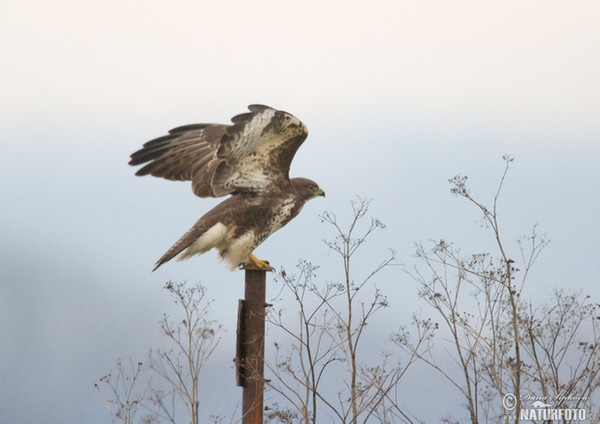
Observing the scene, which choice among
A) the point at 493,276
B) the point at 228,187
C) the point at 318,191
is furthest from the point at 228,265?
the point at 493,276

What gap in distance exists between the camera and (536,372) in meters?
7.47

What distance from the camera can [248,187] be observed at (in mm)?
8922

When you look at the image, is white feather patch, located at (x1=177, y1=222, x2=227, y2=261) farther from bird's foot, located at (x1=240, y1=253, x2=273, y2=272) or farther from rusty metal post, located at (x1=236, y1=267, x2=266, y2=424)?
rusty metal post, located at (x1=236, y1=267, x2=266, y2=424)

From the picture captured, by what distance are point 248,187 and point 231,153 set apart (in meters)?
0.50

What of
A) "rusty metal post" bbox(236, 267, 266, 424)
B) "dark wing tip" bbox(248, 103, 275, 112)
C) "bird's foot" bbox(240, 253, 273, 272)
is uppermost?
"dark wing tip" bbox(248, 103, 275, 112)

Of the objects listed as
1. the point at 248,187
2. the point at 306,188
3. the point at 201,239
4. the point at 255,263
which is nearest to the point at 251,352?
the point at 255,263

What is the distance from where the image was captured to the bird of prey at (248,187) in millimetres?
8422

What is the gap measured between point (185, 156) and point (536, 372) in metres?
4.44

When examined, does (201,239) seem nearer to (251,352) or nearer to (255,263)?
(255,263)

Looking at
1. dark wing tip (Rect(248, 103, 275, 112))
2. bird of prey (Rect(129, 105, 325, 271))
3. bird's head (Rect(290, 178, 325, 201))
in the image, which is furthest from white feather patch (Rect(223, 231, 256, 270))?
dark wing tip (Rect(248, 103, 275, 112))

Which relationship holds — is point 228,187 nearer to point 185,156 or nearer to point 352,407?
point 185,156

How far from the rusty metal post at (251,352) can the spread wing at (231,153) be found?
71.4 inches

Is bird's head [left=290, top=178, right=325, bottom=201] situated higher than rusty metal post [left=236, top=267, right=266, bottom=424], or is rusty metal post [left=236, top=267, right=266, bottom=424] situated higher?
bird's head [left=290, top=178, right=325, bottom=201]

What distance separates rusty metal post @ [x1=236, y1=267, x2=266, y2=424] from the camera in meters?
7.23
